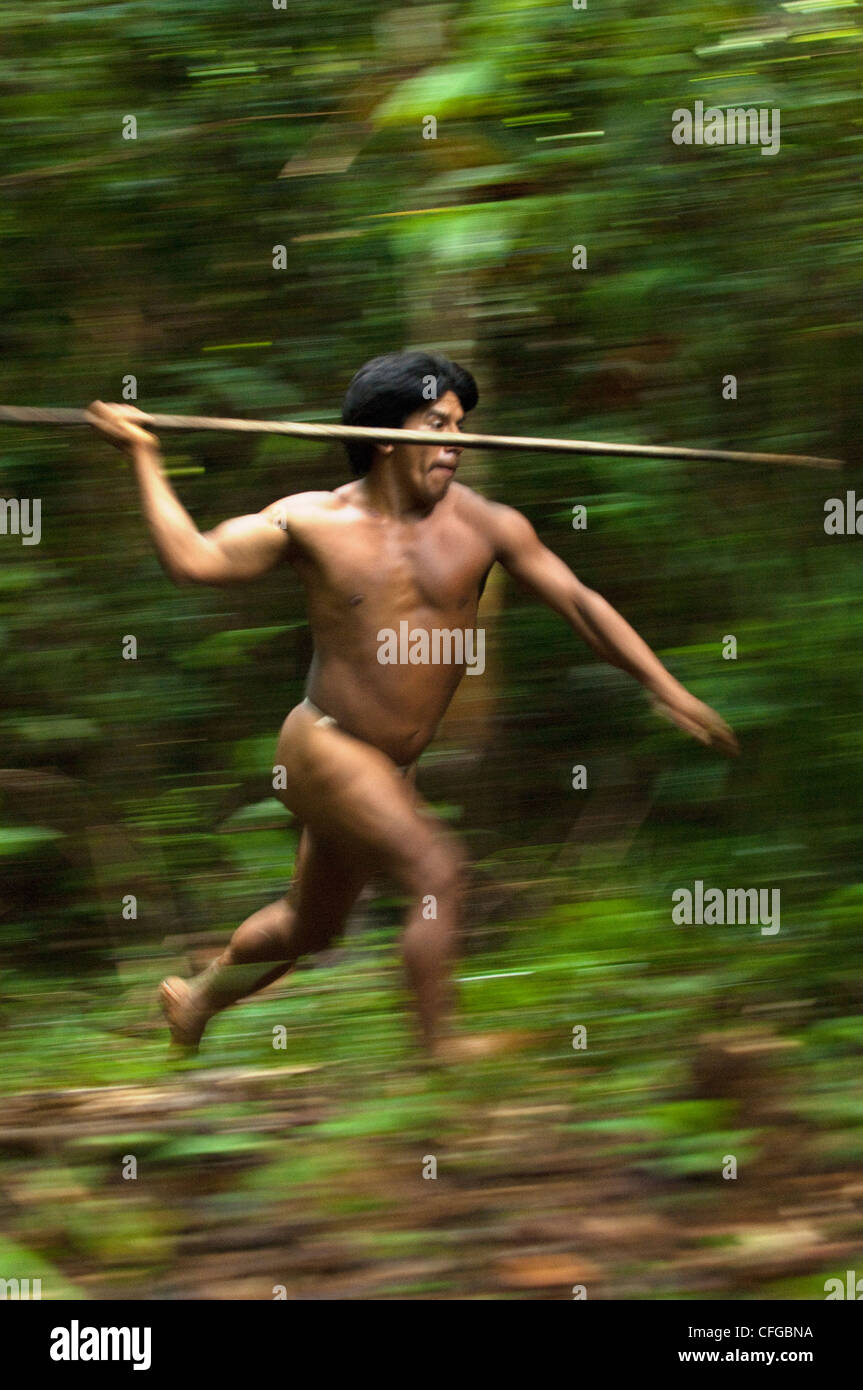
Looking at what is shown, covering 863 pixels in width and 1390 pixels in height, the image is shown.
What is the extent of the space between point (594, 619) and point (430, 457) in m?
0.60

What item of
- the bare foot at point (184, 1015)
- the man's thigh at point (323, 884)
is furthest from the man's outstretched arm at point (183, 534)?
the bare foot at point (184, 1015)

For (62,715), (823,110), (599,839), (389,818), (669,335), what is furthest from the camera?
(62,715)

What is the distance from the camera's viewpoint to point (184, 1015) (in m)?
4.45

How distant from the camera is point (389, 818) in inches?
155

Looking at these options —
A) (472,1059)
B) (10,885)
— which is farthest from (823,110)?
(10,885)

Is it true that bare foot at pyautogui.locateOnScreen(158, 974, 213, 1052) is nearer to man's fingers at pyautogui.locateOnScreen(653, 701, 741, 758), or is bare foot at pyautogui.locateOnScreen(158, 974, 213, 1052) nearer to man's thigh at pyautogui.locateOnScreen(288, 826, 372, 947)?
man's thigh at pyautogui.locateOnScreen(288, 826, 372, 947)

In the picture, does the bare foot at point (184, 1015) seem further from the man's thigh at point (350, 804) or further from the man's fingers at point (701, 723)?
the man's fingers at point (701, 723)

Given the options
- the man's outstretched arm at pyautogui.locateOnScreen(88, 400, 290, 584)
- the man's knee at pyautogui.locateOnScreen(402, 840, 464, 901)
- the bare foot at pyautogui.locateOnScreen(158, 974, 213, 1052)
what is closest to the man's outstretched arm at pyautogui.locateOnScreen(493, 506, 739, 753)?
the man's outstretched arm at pyautogui.locateOnScreen(88, 400, 290, 584)

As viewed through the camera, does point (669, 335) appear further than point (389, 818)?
Yes

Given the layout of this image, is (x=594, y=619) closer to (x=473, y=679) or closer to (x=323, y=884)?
(x=323, y=884)

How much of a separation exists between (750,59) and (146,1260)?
12.4ft

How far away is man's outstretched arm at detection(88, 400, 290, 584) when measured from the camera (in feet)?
12.5

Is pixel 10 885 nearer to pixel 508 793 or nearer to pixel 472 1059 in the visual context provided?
pixel 508 793

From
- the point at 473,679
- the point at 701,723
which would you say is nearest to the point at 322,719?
the point at 701,723
